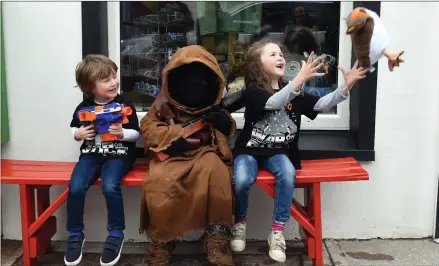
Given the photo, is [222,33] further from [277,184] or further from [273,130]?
[277,184]

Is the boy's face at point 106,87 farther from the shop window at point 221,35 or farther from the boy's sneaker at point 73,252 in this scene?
the boy's sneaker at point 73,252

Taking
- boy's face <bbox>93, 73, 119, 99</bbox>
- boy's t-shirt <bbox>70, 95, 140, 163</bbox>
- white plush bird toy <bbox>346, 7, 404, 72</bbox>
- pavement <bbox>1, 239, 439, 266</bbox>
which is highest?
white plush bird toy <bbox>346, 7, 404, 72</bbox>

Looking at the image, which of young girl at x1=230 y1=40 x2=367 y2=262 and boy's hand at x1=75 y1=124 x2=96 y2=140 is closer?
young girl at x1=230 y1=40 x2=367 y2=262

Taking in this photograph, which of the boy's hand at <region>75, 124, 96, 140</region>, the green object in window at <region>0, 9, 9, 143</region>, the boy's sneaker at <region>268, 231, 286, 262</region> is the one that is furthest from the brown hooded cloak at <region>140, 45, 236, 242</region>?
the green object in window at <region>0, 9, 9, 143</region>

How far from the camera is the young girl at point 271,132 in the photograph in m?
3.15

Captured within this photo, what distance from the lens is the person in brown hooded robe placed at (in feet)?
10.1

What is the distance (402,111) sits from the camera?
3.64m

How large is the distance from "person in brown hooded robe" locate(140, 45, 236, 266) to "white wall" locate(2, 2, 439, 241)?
62 cm

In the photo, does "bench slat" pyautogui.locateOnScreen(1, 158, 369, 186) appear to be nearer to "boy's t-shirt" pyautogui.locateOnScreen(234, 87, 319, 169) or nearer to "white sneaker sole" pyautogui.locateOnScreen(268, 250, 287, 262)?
"boy's t-shirt" pyautogui.locateOnScreen(234, 87, 319, 169)

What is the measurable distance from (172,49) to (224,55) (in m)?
0.36

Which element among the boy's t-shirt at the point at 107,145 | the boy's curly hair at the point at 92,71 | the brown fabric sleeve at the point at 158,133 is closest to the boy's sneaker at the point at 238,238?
the brown fabric sleeve at the point at 158,133

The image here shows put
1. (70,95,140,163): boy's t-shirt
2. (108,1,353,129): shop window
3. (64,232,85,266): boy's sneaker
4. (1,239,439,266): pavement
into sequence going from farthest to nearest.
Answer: (108,1,353,129): shop window, (1,239,439,266): pavement, (70,95,140,163): boy's t-shirt, (64,232,85,266): boy's sneaker

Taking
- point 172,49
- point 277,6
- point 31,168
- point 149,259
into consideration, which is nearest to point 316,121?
point 277,6

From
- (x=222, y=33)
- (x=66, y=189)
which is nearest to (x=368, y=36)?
(x=222, y=33)
